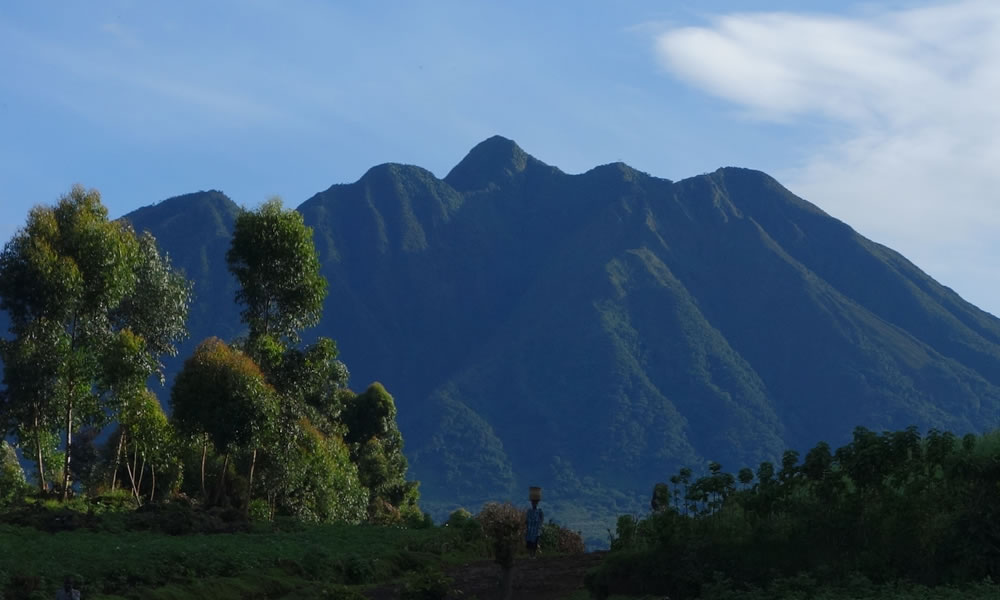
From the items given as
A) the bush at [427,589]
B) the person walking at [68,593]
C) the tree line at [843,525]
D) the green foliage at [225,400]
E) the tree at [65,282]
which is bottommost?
the person walking at [68,593]

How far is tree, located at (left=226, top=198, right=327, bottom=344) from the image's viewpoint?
4466 cm

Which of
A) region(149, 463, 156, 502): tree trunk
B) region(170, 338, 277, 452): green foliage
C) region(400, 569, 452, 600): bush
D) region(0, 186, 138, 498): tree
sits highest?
region(0, 186, 138, 498): tree

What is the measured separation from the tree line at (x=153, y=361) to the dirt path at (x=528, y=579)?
15.0 metres

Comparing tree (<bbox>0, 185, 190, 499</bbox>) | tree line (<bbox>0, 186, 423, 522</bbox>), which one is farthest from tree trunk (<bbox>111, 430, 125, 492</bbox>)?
tree (<bbox>0, 185, 190, 499</bbox>)

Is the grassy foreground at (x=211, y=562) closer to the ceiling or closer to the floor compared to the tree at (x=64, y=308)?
closer to the floor

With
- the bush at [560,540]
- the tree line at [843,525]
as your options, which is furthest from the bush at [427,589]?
the bush at [560,540]

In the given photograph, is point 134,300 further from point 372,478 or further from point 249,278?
point 372,478

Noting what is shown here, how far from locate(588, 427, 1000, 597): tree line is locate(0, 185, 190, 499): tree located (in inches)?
1000

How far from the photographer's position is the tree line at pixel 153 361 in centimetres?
4294

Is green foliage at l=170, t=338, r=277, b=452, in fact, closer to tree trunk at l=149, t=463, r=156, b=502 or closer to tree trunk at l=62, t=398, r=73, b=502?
tree trunk at l=62, t=398, r=73, b=502

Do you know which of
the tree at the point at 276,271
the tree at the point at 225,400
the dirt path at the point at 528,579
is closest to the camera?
the dirt path at the point at 528,579

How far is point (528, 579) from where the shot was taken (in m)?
27.2

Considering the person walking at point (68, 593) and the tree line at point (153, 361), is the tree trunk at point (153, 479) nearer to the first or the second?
the tree line at point (153, 361)

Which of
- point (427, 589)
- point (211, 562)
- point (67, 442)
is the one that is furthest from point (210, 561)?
point (67, 442)
